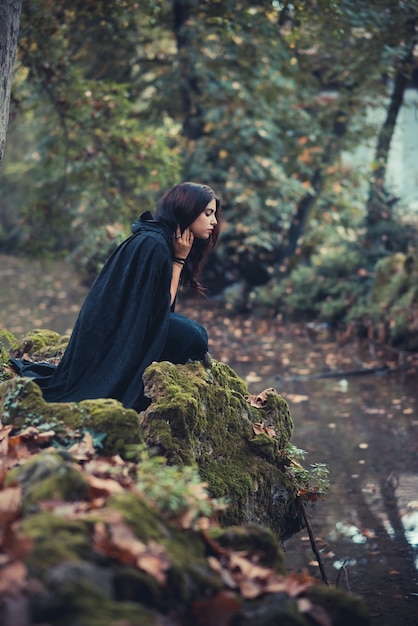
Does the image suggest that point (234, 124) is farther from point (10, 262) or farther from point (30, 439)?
point (10, 262)

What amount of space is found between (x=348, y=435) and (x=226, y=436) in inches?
143

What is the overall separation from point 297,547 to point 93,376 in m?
2.05

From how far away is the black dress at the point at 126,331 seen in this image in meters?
4.98

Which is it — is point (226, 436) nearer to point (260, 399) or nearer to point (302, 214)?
point (260, 399)

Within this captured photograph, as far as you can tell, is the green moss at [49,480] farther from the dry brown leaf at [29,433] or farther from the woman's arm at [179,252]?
the woman's arm at [179,252]

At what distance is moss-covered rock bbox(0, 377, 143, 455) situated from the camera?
368 centimetres

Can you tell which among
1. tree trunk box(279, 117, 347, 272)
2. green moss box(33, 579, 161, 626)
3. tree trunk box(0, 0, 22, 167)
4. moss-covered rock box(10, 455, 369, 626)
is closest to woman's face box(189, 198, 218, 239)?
tree trunk box(0, 0, 22, 167)

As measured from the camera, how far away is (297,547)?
5.82 meters

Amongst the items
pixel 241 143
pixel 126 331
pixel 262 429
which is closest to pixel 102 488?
pixel 126 331

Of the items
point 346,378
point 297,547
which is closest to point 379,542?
point 297,547

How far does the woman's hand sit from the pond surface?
2.23m

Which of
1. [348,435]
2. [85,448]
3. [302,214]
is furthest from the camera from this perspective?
[302,214]

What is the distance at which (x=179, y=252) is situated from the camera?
5.49m

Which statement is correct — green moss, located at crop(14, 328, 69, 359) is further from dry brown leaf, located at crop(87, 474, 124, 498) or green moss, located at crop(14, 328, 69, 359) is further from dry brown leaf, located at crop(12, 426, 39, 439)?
dry brown leaf, located at crop(87, 474, 124, 498)
